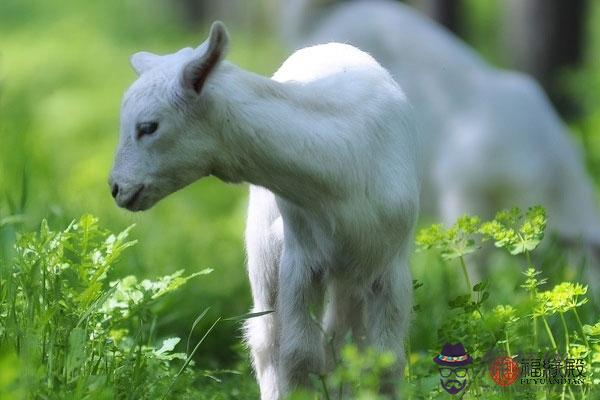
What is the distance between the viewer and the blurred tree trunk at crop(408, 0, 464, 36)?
12961 millimetres

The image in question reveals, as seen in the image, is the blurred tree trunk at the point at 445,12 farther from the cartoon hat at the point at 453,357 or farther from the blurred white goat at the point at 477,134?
the cartoon hat at the point at 453,357

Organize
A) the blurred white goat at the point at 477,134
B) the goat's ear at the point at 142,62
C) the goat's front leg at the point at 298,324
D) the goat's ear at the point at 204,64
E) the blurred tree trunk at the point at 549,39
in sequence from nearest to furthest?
the goat's ear at the point at 204,64 < the goat's ear at the point at 142,62 < the goat's front leg at the point at 298,324 < the blurred white goat at the point at 477,134 < the blurred tree trunk at the point at 549,39

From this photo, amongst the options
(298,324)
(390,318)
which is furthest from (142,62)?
(390,318)

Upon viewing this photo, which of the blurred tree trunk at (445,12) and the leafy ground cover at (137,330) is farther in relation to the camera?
the blurred tree trunk at (445,12)

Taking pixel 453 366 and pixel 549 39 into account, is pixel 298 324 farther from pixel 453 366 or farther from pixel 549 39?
pixel 549 39

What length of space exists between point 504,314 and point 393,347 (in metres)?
0.42

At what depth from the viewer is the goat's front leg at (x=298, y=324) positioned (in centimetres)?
448

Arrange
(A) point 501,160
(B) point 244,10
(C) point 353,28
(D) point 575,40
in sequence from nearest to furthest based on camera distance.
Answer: (A) point 501,160 → (C) point 353,28 → (D) point 575,40 → (B) point 244,10

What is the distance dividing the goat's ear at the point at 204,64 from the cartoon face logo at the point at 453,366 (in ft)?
4.46

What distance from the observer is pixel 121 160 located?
4199 millimetres

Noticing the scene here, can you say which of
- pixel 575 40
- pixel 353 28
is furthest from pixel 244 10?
pixel 353 28

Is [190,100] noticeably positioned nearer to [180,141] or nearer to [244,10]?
[180,141]

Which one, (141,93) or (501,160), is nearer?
(141,93)

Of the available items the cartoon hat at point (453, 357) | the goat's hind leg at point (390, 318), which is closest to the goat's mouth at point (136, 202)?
the goat's hind leg at point (390, 318)
